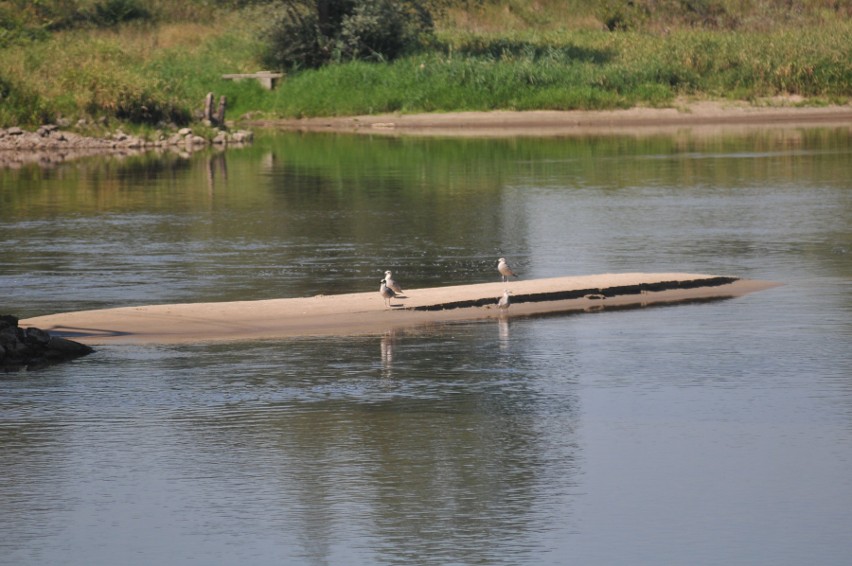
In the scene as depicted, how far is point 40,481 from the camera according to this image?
14375 millimetres

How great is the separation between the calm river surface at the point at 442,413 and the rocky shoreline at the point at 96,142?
26478mm

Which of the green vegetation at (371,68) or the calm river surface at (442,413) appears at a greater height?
the green vegetation at (371,68)

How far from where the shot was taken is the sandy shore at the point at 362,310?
21109mm

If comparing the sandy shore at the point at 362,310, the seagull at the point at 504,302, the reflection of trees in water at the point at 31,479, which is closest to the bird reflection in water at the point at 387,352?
the sandy shore at the point at 362,310

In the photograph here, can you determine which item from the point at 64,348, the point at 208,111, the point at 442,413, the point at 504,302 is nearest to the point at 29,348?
the point at 64,348

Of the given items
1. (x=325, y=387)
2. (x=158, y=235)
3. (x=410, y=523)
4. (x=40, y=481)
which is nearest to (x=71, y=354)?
(x=325, y=387)

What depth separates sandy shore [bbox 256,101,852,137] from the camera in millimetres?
67062

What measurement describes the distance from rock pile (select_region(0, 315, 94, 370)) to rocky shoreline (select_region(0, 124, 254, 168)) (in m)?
40.1

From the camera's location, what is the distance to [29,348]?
19516 millimetres

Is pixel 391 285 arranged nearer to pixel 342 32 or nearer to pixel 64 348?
pixel 64 348

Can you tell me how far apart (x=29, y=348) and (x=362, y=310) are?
4619 mm

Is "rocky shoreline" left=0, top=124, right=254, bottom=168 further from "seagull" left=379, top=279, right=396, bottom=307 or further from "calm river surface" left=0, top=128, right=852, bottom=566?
"seagull" left=379, top=279, right=396, bottom=307

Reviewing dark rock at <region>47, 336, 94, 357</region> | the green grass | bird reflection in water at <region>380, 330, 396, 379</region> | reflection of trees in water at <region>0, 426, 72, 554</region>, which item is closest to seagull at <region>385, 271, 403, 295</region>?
bird reflection in water at <region>380, 330, 396, 379</region>

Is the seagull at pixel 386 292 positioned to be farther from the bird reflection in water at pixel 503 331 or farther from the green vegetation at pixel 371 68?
the green vegetation at pixel 371 68
